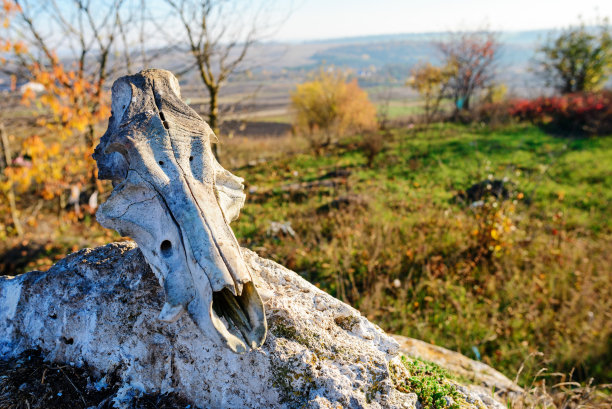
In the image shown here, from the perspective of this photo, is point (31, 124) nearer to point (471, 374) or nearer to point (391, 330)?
point (391, 330)

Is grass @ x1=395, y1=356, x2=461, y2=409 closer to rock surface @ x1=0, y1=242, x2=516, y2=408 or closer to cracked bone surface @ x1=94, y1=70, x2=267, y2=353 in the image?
rock surface @ x1=0, y1=242, x2=516, y2=408

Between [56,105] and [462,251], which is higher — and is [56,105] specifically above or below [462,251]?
above

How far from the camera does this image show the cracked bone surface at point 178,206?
1.29 metres

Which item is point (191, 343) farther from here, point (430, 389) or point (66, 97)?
point (66, 97)

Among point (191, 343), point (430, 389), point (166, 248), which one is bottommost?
point (430, 389)

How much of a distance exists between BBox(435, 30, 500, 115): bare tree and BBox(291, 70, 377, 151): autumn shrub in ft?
22.6

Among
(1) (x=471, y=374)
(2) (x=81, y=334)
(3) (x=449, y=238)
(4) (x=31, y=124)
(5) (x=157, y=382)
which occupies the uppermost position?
(4) (x=31, y=124)

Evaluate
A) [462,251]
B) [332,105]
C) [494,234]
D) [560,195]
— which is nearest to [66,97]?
[462,251]

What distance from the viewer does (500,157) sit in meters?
13.5

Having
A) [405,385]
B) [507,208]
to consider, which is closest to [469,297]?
[507,208]

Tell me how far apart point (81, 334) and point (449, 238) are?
613 cm

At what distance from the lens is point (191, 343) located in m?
1.66

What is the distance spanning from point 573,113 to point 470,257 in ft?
54.6

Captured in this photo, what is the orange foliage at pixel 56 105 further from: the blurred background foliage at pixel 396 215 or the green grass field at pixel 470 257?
the green grass field at pixel 470 257
